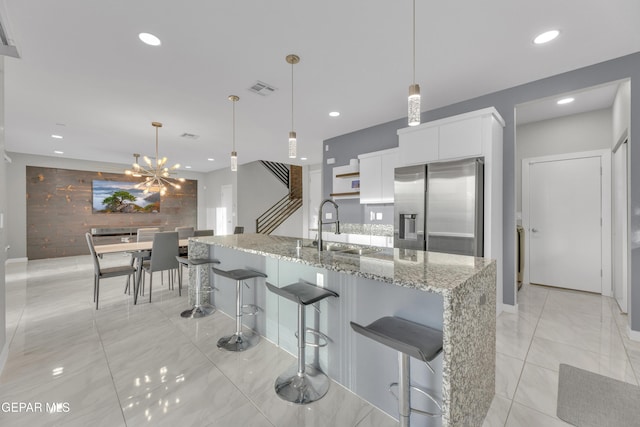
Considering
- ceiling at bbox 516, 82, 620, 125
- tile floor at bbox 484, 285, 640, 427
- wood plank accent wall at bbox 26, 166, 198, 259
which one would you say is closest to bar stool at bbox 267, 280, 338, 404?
tile floor at bbox 484, 285, 640, 427

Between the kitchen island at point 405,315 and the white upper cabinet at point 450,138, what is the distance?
1.70m

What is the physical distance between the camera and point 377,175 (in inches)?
172

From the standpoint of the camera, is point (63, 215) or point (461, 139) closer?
point (461, 139)

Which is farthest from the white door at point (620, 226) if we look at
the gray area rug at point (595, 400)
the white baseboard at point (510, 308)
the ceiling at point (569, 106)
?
the gray area rug at point (595, 400)

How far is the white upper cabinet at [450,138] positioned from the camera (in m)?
2.98

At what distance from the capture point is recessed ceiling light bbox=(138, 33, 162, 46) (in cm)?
228

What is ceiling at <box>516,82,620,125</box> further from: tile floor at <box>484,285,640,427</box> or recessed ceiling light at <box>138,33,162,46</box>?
recessed ceiling light at <box>138,33,162,46</box>

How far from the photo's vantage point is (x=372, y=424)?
1562 millimetres

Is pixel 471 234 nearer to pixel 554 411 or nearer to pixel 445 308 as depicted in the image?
pixel 554 411

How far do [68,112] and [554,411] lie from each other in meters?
6.30

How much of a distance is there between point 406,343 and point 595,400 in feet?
5.38

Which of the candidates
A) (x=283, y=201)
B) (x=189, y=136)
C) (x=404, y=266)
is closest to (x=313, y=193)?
(x=283, y=201)

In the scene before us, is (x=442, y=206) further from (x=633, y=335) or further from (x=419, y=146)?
(x=633, y=335)

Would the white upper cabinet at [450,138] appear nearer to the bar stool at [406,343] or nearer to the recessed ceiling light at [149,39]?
the bar stool at [406,343]
